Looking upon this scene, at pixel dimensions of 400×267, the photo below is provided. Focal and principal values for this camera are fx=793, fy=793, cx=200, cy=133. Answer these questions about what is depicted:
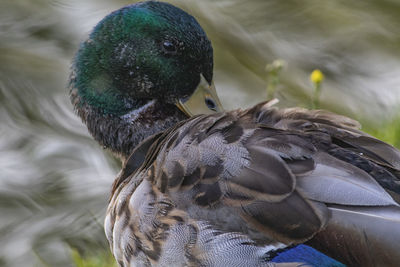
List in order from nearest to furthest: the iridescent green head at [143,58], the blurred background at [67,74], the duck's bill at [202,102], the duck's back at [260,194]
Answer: the duck's back at [260,194] → the iridescent green head at [143,58] → the duck's bill at [202,102] → the blurred background at [67,74]

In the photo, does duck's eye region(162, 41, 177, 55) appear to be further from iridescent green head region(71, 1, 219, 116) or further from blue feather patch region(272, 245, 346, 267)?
blue feather patch region(272, 245, 346, 267)

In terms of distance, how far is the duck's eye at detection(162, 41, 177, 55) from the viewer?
369 cm

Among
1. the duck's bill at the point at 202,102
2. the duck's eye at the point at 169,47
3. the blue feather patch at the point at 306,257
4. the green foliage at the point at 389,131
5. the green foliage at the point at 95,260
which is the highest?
the duck's eye at the point at 169,47

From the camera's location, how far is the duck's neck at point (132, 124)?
3.86m

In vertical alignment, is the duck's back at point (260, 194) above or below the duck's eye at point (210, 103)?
above

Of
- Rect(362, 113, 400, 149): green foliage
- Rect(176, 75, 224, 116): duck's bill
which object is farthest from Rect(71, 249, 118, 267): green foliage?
Rect(362, 113, 400, 149): green foliage

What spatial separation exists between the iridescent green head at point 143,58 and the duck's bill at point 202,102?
23mm

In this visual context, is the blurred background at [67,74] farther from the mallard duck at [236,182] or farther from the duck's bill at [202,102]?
A: the mallard duck at [236,182]

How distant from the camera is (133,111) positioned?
3891 mm

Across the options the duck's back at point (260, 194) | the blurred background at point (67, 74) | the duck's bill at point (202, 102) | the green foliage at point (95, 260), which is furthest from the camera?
the blurred background at point (67, 74)

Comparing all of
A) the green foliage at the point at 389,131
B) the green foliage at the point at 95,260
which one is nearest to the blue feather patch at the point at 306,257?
the green foliage at the point at 95,260

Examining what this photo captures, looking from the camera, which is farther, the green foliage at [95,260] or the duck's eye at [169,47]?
the green foliage at [95,260]

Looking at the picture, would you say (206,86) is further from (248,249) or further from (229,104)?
(229,104)

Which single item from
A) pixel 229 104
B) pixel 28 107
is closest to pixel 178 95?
pixel 229 104
